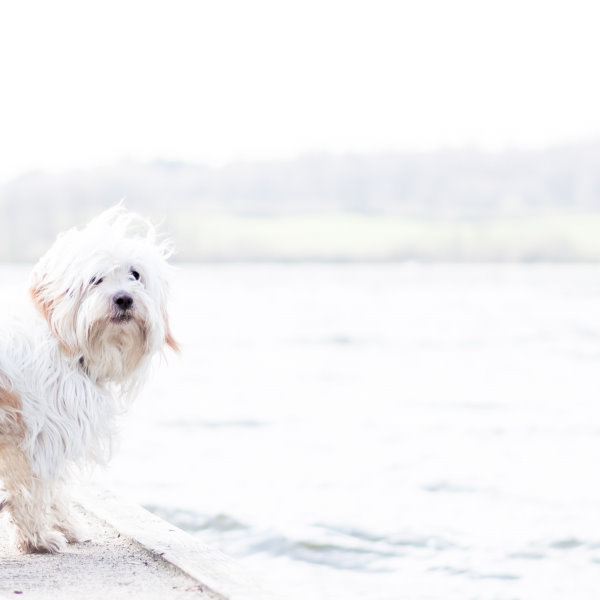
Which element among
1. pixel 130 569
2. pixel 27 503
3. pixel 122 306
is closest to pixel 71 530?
pixel 27 503

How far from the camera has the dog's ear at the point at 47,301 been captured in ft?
13.5

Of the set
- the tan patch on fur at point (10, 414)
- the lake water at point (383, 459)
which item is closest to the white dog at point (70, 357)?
the tan patch on fur at point (10, 414)

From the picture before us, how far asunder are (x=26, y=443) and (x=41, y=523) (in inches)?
18.0

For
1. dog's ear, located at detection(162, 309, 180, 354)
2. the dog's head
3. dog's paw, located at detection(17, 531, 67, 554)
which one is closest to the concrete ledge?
dog's paw, located at detection(17, 531, 67, 554)

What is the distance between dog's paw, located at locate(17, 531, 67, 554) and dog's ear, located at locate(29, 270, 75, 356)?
0.85 metres

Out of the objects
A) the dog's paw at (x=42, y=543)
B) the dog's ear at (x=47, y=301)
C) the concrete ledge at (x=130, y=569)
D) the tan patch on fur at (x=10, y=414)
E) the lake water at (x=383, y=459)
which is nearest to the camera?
the concrete ledge at (x=130, y=569)

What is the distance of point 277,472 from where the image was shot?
876 cm

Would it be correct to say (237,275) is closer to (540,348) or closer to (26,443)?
(540,348)

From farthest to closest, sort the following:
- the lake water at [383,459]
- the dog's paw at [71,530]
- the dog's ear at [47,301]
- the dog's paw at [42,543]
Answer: the lake water at [383,459]
the dog's paw at [71,530]
the dog's paw at [42,543]
the dog's ear at [47,301]

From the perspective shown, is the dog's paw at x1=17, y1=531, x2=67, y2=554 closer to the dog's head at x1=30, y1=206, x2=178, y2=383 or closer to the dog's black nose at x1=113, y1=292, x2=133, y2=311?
the dog's head at x1=30, y1=206, x2=178, y2=383

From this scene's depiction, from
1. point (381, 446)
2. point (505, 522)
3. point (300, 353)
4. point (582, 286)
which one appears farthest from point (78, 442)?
point (582, 286)

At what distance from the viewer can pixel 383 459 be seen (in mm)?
9469

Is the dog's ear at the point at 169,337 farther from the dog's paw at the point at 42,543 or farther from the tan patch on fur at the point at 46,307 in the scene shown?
the dog's paw at the point at 42,543

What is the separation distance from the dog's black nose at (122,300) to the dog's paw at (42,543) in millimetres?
1114
